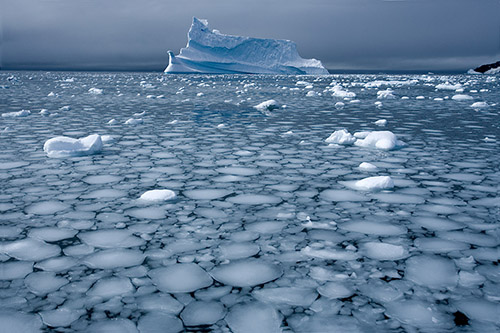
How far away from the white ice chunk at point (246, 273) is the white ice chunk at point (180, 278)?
52 millimetres

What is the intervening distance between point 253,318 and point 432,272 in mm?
770

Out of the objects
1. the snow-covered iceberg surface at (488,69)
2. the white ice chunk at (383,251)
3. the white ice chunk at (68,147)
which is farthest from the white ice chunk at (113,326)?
the snow-covered iceberg surface at (488,69)

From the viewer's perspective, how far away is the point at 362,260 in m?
1.61

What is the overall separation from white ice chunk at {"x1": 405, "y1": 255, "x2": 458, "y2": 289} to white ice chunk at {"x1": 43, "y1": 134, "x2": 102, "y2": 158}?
3.01 m

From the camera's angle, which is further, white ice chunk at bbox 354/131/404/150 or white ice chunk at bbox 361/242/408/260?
white ice chunk at bbox 354/131/404/150

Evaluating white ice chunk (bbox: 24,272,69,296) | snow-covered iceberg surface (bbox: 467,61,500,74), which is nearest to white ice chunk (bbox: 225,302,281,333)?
white ice chunk (bbox: 24,272,69,296)

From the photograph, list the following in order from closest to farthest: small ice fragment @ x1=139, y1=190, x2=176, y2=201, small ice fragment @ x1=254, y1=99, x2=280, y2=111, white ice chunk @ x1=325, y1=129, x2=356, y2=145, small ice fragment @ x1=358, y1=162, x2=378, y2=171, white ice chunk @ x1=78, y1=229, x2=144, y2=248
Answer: white ice chunk @ x1=78, y1=229, x2=144, y2=248 → small ice fragment @ x1=139, y1=190, x2=176, y2=201 → small ice fragment @ x1=358, y1=162, x2=378, y2=171 → white ice chunk @ x1=325, y1=129, x2=356, y2=145 → small ice fragment @ x1=254, y1=99, x2=280, y2=111

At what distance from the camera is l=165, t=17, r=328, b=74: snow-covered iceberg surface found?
120ft

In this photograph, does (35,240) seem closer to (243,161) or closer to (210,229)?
(210,229)

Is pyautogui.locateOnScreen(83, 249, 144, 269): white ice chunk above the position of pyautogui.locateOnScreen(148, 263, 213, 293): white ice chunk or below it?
above

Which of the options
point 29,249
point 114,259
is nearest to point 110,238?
point 114,259

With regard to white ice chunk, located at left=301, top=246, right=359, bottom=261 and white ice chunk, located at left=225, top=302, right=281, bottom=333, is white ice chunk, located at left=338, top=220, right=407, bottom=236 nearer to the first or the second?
white ice chunk, located at left=301, top=246, right=359, bottom=261

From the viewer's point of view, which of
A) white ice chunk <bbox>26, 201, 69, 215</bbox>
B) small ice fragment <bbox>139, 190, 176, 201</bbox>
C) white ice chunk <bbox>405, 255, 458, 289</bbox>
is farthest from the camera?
small ice fragment <bbox>139, 190, 176, 201</bbox>

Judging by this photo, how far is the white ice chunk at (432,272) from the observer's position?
1440 mm
